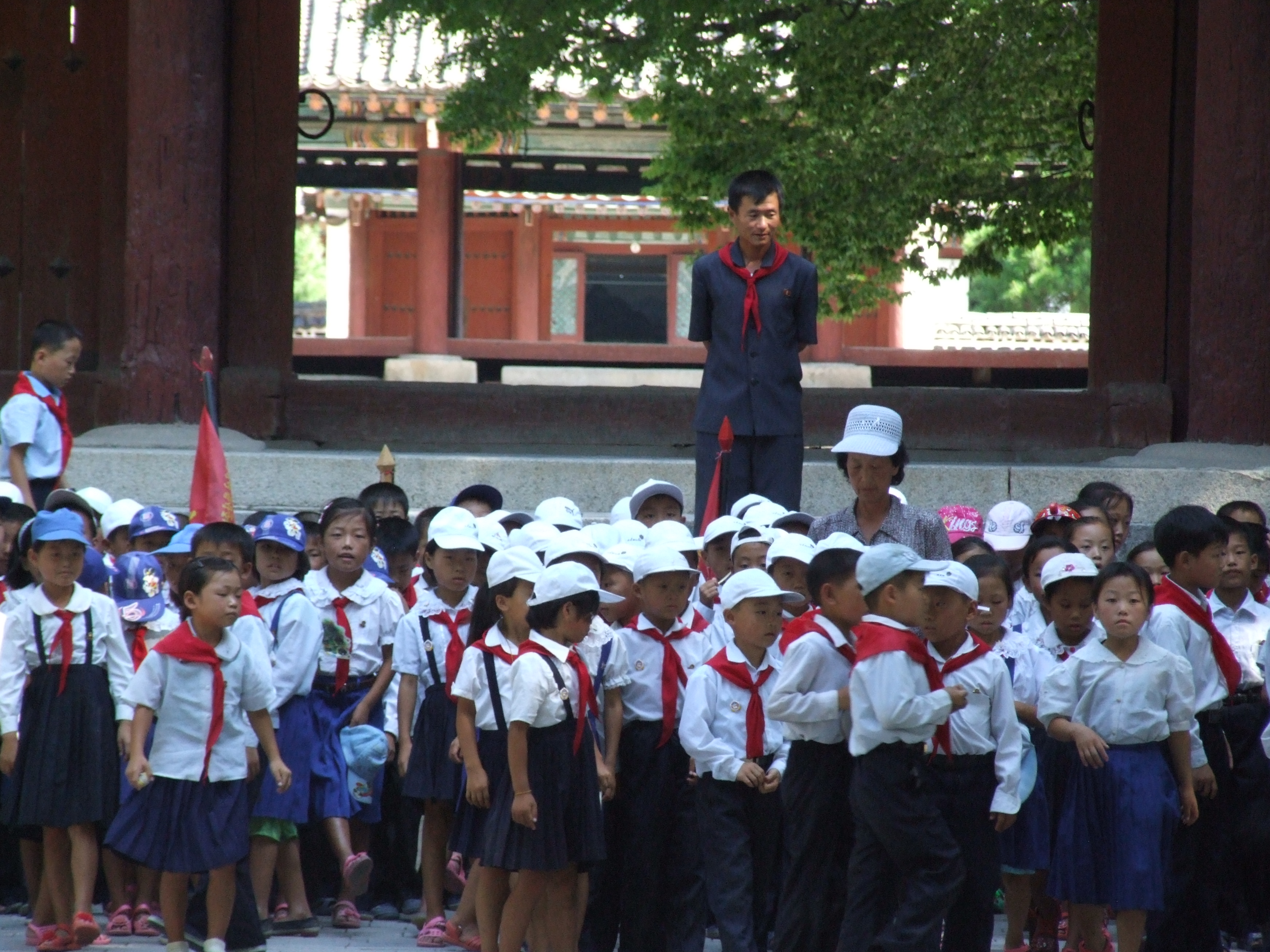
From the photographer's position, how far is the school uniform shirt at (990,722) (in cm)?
475

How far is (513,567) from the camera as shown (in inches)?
203

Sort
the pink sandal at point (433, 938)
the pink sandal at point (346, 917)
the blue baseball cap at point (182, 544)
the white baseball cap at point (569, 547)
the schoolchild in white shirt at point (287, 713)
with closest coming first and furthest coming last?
the white baseball cap at point (569, 547) → the pink sandal at point (433, 938) → the schoolchild in white shirt at point (287, 713) → the pink sandal at point (346, 917) → the blue baseball cap at point (182, 544)

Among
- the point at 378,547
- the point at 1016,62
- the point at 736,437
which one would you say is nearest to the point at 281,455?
the point at 378,547

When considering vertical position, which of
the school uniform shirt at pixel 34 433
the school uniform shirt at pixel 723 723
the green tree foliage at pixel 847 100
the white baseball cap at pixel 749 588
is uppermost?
the green tree foliage at pixel 847 100

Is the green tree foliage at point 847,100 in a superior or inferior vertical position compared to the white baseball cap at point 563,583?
superior

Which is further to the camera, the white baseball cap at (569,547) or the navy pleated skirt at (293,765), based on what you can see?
the navy pleated skirt at (293,765)

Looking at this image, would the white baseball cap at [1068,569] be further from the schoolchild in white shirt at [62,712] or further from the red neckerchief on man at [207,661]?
the schoolchild in white shirt at [62,712]

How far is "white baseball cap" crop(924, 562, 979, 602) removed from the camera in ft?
15.4

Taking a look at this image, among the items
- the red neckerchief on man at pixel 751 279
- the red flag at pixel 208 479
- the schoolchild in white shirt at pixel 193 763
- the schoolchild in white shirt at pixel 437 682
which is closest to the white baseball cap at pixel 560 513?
the schoolchild in white shirt at pixel 437 682

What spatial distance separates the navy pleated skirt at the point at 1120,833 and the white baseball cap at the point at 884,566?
39.7 inches

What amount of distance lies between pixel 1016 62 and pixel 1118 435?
3520mm

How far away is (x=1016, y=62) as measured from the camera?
11.2 metres

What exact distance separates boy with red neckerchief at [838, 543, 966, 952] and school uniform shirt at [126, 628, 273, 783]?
1.96 metres

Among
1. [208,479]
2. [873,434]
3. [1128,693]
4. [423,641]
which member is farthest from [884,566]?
[208,479]
